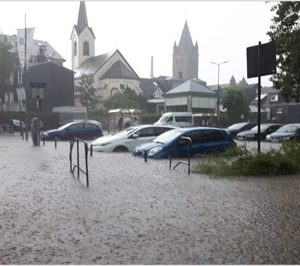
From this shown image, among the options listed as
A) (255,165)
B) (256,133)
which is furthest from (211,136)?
(256,133)

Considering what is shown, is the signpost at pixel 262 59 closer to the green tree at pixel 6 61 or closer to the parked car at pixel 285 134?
the parked car at pixel 285 134

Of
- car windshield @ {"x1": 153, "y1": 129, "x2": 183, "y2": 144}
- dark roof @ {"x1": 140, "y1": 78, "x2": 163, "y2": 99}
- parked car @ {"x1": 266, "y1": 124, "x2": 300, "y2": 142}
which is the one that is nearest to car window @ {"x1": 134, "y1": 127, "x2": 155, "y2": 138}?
car windshield @ {"x1": 153, "y1": 129, "x2": 183, "y2": 144}

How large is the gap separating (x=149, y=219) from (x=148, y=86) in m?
98.4

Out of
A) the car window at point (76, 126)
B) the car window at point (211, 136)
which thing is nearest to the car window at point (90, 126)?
the car window at point (76, 126)

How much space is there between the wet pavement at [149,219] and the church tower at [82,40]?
317 feet

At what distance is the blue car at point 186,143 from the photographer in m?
17.5

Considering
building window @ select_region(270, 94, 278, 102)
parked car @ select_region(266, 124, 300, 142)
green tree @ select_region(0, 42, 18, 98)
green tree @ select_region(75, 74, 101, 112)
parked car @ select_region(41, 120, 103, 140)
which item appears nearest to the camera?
parked car @ select_region(266, 124, 300, 142)

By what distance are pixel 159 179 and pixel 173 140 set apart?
18.8ft

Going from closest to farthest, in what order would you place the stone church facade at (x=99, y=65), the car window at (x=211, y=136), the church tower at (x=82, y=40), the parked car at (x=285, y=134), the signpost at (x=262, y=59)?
the signpost at (x=262, y=59), the car window at (x=211, y=136), the parked car at (x=285, y=134), the stone church facade at (x=99, y=65), the church tower at (x=82, y=40)

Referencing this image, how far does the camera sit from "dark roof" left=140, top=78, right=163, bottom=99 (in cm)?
10349

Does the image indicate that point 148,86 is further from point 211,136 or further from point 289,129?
point 211,136

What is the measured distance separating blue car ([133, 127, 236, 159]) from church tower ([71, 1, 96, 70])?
91.0m

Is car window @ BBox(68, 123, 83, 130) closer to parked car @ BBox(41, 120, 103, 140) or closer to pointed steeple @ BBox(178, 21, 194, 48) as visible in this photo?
parked car @ BBox(41, 120, 103, 140)

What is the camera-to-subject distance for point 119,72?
94250 millimetres
